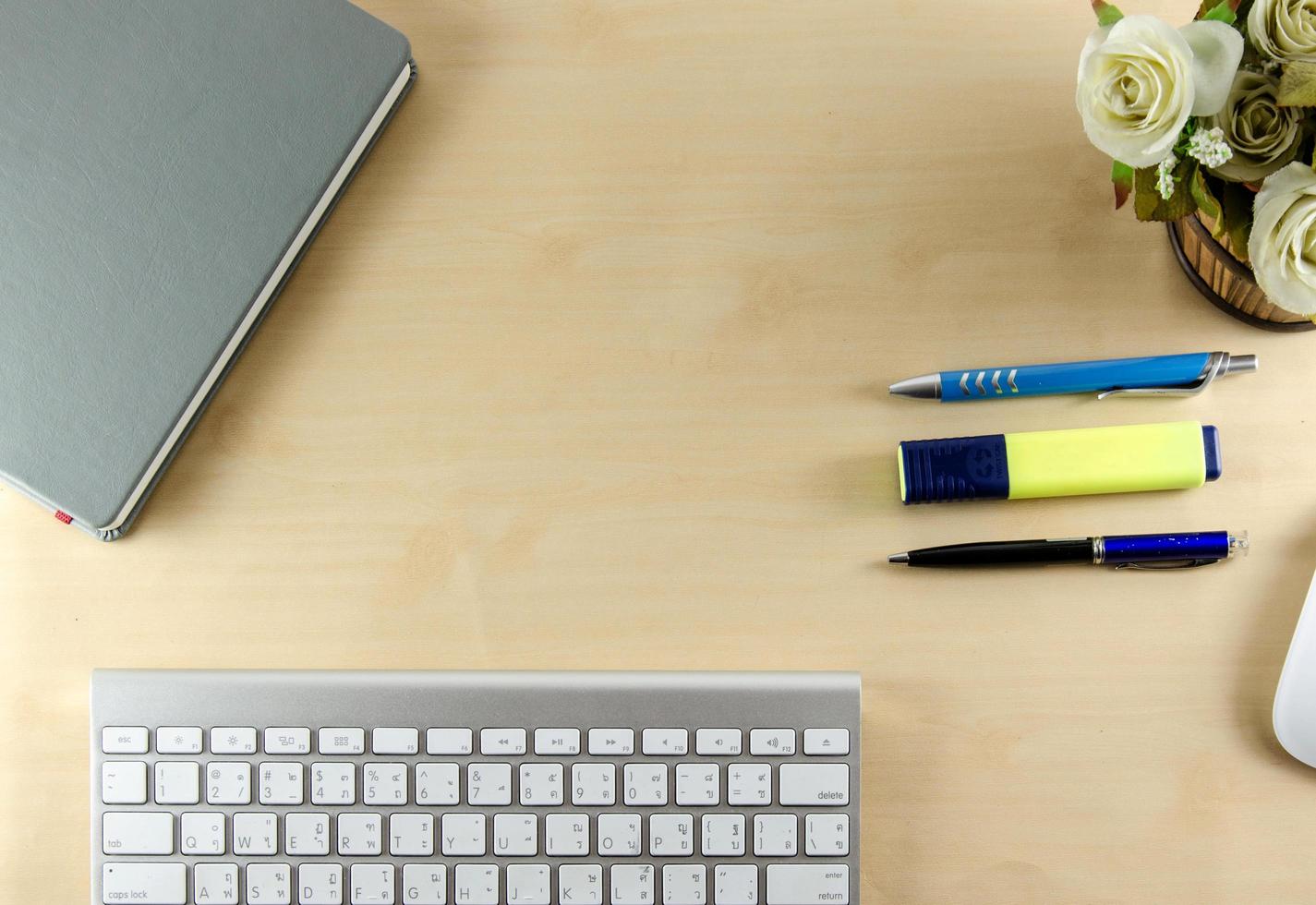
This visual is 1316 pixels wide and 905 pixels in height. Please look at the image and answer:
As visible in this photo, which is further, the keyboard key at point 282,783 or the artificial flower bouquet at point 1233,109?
the keyboard key at point 282,783

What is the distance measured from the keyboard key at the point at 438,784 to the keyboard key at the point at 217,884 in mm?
115

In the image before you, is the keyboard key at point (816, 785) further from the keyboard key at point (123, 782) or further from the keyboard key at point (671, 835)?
the keyboard key at point (123, 782)

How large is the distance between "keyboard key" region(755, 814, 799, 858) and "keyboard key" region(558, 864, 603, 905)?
9cm

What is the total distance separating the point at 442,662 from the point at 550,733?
3.5 inches

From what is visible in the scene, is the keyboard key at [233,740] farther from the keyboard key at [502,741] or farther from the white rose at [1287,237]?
the white rose at [1287,237]

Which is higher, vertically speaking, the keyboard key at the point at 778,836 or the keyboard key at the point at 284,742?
the keyboard key at the point at 284,742

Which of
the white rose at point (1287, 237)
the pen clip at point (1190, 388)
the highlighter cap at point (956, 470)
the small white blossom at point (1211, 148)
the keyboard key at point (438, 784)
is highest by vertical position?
the small white blossom at point (1211, 148)

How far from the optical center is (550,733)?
54 centimetres

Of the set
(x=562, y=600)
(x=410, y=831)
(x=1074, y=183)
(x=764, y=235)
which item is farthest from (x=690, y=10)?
(x=410, y=831)

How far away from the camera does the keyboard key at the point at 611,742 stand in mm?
537

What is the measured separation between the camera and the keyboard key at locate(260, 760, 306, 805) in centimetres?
54

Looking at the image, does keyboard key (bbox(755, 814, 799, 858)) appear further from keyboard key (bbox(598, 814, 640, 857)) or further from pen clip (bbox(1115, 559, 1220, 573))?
pen clip (bbox(1115, 559, 1220, 573))

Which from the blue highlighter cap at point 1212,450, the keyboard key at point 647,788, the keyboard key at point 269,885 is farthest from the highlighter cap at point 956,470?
the keyboard key at point 269,885

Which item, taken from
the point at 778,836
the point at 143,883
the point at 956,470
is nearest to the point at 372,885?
the point at 143,883
